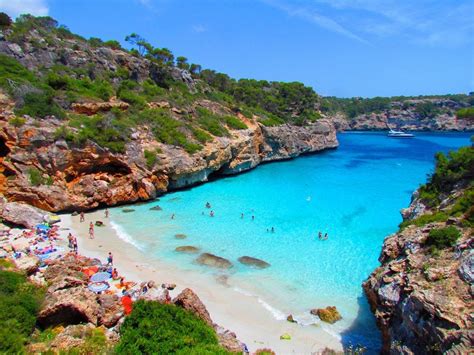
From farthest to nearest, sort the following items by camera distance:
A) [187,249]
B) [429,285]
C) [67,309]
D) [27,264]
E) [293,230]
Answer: [293,230] → [187,249] → [27,264] → [67,309] → [429,285]

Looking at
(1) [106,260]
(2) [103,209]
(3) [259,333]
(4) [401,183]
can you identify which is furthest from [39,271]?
(4) [401,183]

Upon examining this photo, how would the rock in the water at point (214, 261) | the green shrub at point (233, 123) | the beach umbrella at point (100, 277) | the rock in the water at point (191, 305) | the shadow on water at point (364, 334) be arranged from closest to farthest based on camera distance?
the rock in the water at point (191, 305) → the shadow on water at point (364, 334) → the beach umbrella at point (100, 277) → the rock in the water at point (214, 261) → the green shrub at point (233, 123)

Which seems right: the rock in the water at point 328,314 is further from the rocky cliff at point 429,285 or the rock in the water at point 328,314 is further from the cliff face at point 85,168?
the cliff face at point 85,168

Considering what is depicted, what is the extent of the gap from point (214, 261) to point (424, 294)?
11977 mm

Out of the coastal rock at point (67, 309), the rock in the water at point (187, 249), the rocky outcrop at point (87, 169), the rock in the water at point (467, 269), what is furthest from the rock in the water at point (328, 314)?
the rocky outcrop at point (87, 169)

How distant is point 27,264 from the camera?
45.5ft

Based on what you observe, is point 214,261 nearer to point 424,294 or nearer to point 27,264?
point 27,264

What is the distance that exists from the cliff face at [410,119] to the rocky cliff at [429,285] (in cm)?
11126

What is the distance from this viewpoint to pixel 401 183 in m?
40.2

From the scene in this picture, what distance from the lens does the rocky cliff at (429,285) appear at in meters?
7.77

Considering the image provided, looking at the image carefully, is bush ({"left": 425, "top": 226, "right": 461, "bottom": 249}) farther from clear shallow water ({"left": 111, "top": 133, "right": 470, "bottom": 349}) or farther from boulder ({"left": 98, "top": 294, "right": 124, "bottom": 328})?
boulder ({"left": 98, "top": 294, "right": 124, "bottom": 328})

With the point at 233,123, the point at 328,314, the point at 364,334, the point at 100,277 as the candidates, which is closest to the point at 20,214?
the point at 100,277

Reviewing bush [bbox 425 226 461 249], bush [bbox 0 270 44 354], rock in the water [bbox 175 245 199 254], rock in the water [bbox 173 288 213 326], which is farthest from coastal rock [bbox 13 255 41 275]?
bush [bbox 425 226 461 249]

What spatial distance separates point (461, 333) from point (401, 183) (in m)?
36.2
